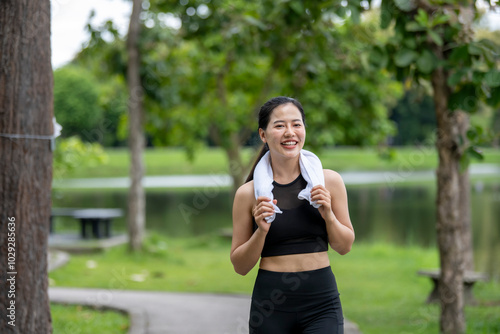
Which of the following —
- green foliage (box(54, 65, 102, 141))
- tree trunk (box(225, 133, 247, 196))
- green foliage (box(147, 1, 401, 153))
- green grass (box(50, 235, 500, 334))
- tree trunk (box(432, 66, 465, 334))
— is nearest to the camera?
tree trunk (box(432, 66, 465, 334))

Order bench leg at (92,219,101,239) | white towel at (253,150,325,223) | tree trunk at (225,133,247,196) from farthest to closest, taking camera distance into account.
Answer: tree trunk at (225,133,247,196), bench leg at (92,219,101,239), white towel at (253,150,325,223)

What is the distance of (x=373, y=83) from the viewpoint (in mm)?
15672

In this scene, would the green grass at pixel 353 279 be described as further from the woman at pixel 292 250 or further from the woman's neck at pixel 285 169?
the woman's neck at pixel 285 169

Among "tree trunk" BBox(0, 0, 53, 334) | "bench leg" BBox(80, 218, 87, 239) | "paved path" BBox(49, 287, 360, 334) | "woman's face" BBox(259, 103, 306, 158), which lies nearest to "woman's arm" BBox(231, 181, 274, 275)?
"woman's face" BBox(259, 103, 306, 158)

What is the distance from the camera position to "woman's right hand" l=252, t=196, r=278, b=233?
2918 mm

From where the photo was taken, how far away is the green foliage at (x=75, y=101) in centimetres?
4406

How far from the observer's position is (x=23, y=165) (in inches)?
166

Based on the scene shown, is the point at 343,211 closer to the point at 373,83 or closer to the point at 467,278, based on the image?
the point at 467,278

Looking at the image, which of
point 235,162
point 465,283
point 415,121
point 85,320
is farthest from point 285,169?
point 415,121

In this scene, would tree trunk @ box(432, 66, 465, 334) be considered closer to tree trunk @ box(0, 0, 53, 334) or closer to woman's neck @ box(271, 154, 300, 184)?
woman's neck @ box(271, 154, 300, 184)

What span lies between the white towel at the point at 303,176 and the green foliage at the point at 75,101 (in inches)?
1570

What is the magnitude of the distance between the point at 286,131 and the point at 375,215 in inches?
832

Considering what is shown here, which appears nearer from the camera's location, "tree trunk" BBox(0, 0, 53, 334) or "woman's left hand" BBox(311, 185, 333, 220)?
"woman's left hand" BBox(311, 185, 333, 220)

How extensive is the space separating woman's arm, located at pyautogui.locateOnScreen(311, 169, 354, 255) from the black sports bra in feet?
0.23
